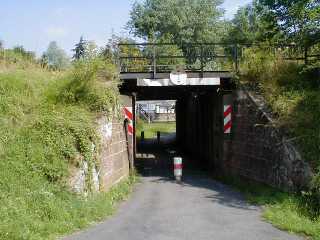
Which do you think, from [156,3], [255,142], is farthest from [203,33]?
[255,142]

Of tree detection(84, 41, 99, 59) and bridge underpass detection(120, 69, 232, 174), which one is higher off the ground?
tree detection(84, 41, 99, 59)

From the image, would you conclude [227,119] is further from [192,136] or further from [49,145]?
[192,136]

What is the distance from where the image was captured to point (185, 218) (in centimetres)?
A: 1184

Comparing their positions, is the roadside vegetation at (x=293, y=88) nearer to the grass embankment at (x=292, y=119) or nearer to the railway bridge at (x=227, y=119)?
the grass embankment at (x=292, y=119)

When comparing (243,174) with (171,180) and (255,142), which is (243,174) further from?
(171,180)

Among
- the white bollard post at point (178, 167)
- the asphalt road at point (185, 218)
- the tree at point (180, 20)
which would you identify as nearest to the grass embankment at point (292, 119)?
the asphalt road at point (185, 218)

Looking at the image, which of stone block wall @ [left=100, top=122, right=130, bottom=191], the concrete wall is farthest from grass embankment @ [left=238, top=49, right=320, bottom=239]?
stone block wall @ [left=100, top=122, right=130, bottom=191]

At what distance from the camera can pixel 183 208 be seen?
43.5ft

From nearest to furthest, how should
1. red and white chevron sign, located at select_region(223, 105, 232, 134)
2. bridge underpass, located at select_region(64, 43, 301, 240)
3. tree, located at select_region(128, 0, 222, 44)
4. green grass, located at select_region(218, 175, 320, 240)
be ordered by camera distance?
bridge underpass, located at select_region(64, 43, 301, 240) < green grass, located at select_region(218, 175, 320, 240) < red and white chevron sign, located at select_region(223, 105, 232, 134) < tree, located at select_region(128, 0, 222, 44)

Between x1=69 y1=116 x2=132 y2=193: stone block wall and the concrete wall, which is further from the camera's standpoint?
the concrete wall

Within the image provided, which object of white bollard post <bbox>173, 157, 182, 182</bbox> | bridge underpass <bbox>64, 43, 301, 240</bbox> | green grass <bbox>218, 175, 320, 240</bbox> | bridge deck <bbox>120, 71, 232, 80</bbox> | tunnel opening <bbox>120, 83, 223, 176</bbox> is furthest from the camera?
tunnel opening <bbox>120, 83, 223, 176</bbox>

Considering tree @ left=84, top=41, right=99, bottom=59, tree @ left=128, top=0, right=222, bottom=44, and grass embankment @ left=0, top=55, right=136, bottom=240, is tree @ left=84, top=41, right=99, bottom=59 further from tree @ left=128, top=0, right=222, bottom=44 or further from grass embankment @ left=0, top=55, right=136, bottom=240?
tree @ left=128, top=0, right=222, bottom=44

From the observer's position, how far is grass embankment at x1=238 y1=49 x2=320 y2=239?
37.7 ft

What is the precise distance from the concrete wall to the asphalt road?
1.22m
